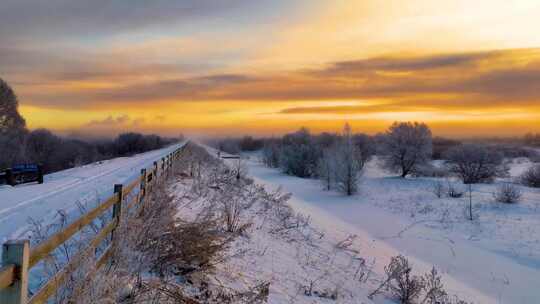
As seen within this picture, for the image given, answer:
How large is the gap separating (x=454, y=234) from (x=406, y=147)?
111ft

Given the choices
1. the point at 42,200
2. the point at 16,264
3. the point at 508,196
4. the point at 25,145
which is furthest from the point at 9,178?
the point at 25,145

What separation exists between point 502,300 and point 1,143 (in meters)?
44.4

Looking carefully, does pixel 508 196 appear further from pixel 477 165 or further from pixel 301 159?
pixel 301 159

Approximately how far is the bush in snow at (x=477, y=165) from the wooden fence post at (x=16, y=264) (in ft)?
165

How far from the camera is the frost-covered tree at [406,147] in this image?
178 feet

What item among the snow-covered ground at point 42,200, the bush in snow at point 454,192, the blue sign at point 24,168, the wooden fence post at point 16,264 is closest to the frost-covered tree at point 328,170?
the bush in snow at point 454,192

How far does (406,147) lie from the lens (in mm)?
54531

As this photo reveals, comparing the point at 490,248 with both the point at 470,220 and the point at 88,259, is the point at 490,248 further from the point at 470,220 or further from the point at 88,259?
the point at 88,259

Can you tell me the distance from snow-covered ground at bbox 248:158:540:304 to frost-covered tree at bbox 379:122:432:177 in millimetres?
15160

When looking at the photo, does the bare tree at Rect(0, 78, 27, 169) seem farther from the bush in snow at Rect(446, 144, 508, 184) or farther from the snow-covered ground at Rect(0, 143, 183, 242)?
the bush in snow at Rect(446, 144, 508, 184)

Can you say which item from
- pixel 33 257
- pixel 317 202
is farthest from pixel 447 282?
pixel 317 202

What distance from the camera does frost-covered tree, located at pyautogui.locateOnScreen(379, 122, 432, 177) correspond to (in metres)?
54.2

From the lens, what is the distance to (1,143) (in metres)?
41.5

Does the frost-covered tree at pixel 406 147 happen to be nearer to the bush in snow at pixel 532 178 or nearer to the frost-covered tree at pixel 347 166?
the bush in snow at pixel 532 178
